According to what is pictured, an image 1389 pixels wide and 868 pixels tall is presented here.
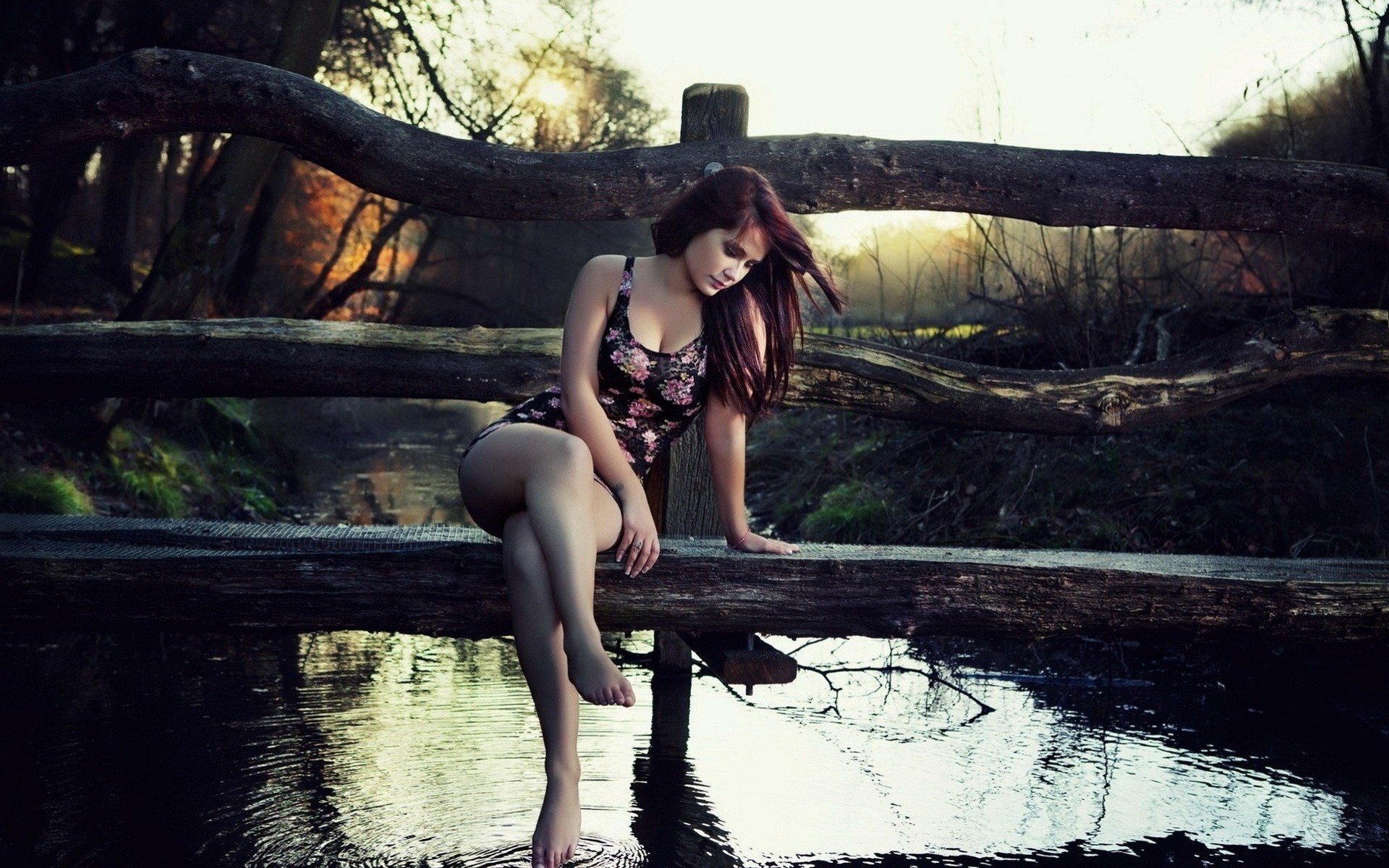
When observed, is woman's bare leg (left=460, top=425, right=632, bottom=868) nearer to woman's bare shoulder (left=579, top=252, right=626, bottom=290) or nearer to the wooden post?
woman's bare shoulder (left=579, top=252, right=626, bottom=290)

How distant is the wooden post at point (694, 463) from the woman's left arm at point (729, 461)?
0.68 meters

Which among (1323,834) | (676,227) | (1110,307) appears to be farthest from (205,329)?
(1110,307)

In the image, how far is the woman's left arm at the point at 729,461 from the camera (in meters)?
3.53

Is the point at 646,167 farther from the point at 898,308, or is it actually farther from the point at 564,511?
the point at 898,308

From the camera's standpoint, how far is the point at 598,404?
3.30 meters

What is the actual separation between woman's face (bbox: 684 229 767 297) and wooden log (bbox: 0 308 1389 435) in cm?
81

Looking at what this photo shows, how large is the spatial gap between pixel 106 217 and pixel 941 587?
13.8m

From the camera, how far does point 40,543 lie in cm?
335

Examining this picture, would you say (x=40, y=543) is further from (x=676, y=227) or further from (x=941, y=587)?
(x=941, y=587)

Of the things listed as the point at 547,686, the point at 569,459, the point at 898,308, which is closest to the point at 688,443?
the point at 569,459

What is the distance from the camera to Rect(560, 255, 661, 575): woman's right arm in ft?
10.5

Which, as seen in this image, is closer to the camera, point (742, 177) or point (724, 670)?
point (742, 177)

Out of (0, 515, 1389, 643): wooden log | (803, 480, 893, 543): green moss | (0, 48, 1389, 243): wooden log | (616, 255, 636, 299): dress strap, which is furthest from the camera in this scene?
(803, 480, 893, 543): green moss

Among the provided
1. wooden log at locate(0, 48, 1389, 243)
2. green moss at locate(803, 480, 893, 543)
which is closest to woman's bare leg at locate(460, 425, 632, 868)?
wooden log at locate(0, 48, 1389, 243)
